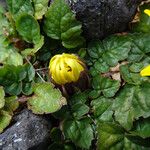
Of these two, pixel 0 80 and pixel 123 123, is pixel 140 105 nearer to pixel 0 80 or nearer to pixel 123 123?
pixel 123 123

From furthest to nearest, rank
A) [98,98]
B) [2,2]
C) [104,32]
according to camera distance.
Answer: [2,2] < [104,32] < [98,98]

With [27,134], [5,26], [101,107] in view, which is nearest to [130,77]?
[101,107]

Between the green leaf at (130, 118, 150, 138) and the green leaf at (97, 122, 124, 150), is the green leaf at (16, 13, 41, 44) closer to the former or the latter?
the green leaf at (97, 122, 124, 150)

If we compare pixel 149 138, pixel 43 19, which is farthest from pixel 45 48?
pixel 149 138

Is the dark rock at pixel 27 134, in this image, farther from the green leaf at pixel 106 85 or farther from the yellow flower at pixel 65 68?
the green leaf at pixel 106 85

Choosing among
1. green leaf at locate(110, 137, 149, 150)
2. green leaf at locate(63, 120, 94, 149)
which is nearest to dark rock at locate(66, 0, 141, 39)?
green leaf at locate(63, 120, 94, 149)

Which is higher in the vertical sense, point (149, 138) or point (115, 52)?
point (115, 52)

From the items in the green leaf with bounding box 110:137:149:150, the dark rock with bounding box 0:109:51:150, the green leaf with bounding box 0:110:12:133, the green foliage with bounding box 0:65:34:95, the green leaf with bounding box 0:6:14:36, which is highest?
the green leaf with bounding box 0:6:14:36
